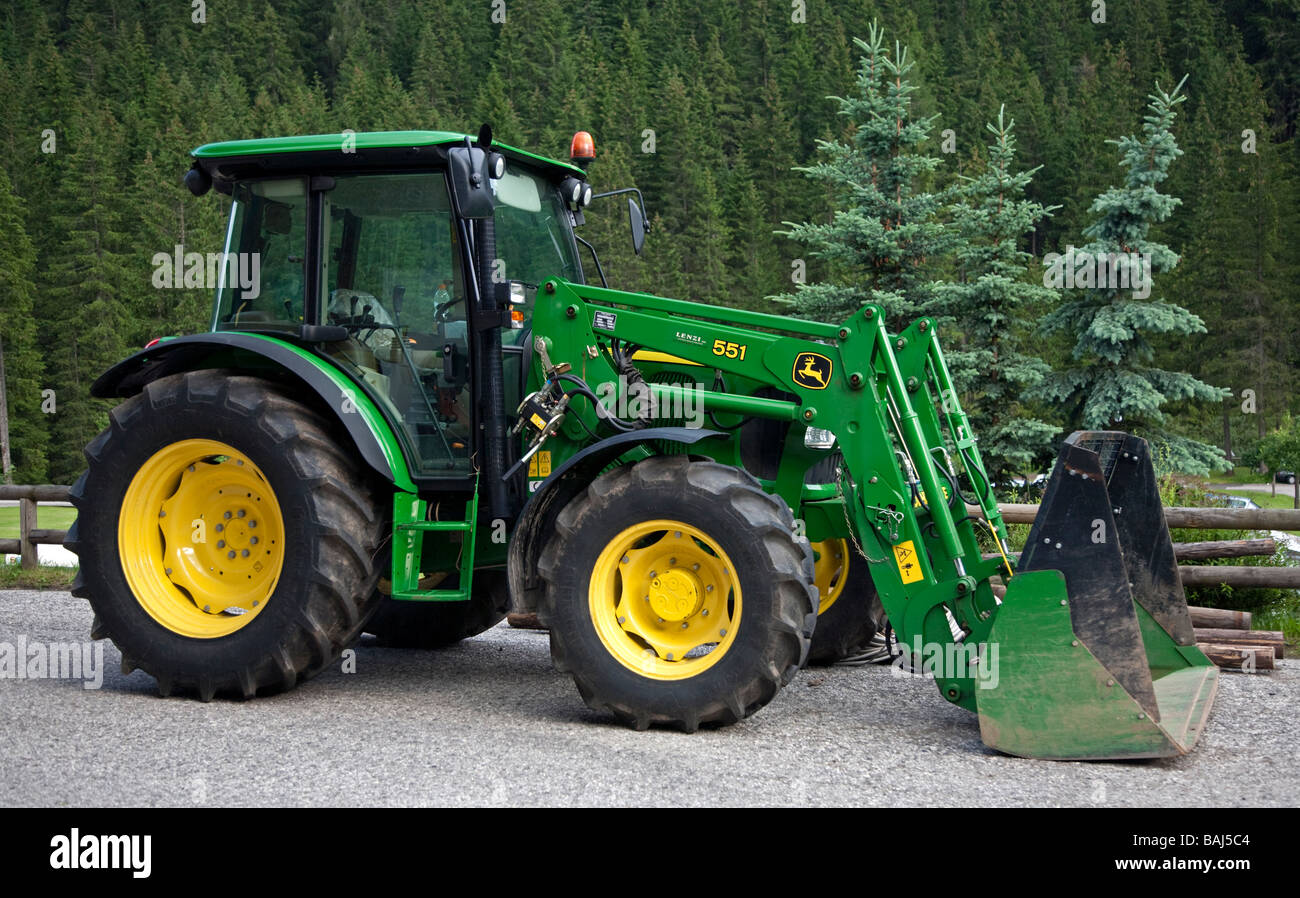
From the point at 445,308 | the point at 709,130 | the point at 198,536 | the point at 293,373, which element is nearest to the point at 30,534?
the point at 198,536

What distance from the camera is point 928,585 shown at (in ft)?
19.1

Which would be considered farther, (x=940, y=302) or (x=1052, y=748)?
(x=940, y=302)

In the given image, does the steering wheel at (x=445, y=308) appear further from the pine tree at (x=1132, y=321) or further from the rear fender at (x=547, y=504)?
the pine tree at (x=1132, y=321)

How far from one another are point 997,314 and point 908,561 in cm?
1166

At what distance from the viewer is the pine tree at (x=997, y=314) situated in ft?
53.9

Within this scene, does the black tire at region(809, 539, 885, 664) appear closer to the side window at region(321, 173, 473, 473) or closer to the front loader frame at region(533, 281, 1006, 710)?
the front loader frame at region(533, 281, 1006, 710)

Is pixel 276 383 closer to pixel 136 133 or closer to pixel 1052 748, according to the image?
pixel 1052 748

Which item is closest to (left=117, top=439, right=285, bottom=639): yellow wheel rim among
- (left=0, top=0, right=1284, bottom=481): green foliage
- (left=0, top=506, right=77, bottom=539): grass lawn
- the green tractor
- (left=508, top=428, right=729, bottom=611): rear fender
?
the green tractor

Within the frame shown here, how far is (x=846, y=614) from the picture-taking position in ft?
24.4

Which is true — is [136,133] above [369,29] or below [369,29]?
below

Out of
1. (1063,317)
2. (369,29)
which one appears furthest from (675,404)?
(369,29)

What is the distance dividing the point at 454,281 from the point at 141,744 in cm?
274

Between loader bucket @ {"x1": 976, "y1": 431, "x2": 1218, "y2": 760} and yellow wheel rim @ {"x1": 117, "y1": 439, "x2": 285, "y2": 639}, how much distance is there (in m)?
3.79

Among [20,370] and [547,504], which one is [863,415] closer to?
[547,504]
